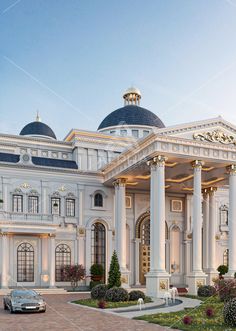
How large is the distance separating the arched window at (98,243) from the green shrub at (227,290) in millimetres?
17437

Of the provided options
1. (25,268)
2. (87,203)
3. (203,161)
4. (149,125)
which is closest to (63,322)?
(203,161)

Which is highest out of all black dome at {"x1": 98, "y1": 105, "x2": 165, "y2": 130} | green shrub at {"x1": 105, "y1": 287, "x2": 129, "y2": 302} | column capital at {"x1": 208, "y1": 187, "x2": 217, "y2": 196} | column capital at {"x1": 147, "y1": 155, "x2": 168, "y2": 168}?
black dome at {"x1": 98, "y1": 105, "x2": 165, "y2": 130}

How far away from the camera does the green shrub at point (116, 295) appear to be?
2586 centimetres

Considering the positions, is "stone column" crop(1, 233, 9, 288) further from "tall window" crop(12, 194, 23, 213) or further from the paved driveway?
the paved driveway

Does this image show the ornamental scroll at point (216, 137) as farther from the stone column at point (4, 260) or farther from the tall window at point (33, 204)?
the stone column at point (4, 260)

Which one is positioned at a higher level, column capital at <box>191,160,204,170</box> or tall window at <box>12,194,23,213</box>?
column capital at <box>191,160,204,170</box>

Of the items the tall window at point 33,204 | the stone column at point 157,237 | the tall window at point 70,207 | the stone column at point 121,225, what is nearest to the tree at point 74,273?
the stone column at point 121,225

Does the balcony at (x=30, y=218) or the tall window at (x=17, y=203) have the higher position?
the tall window at (x=17, y=203)

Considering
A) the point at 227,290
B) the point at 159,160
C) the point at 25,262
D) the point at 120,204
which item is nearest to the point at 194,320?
the point at 227,290

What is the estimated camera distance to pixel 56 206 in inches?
1606

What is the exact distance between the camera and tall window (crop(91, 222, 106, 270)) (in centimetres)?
4169

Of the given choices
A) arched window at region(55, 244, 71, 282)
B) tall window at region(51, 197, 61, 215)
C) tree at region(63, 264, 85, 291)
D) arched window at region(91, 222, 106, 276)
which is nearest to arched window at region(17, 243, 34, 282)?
arched window at region(55, 244, 71, 282)

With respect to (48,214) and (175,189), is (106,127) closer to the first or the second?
(175,189)

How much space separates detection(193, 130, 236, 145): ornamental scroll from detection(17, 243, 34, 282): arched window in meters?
17.0
